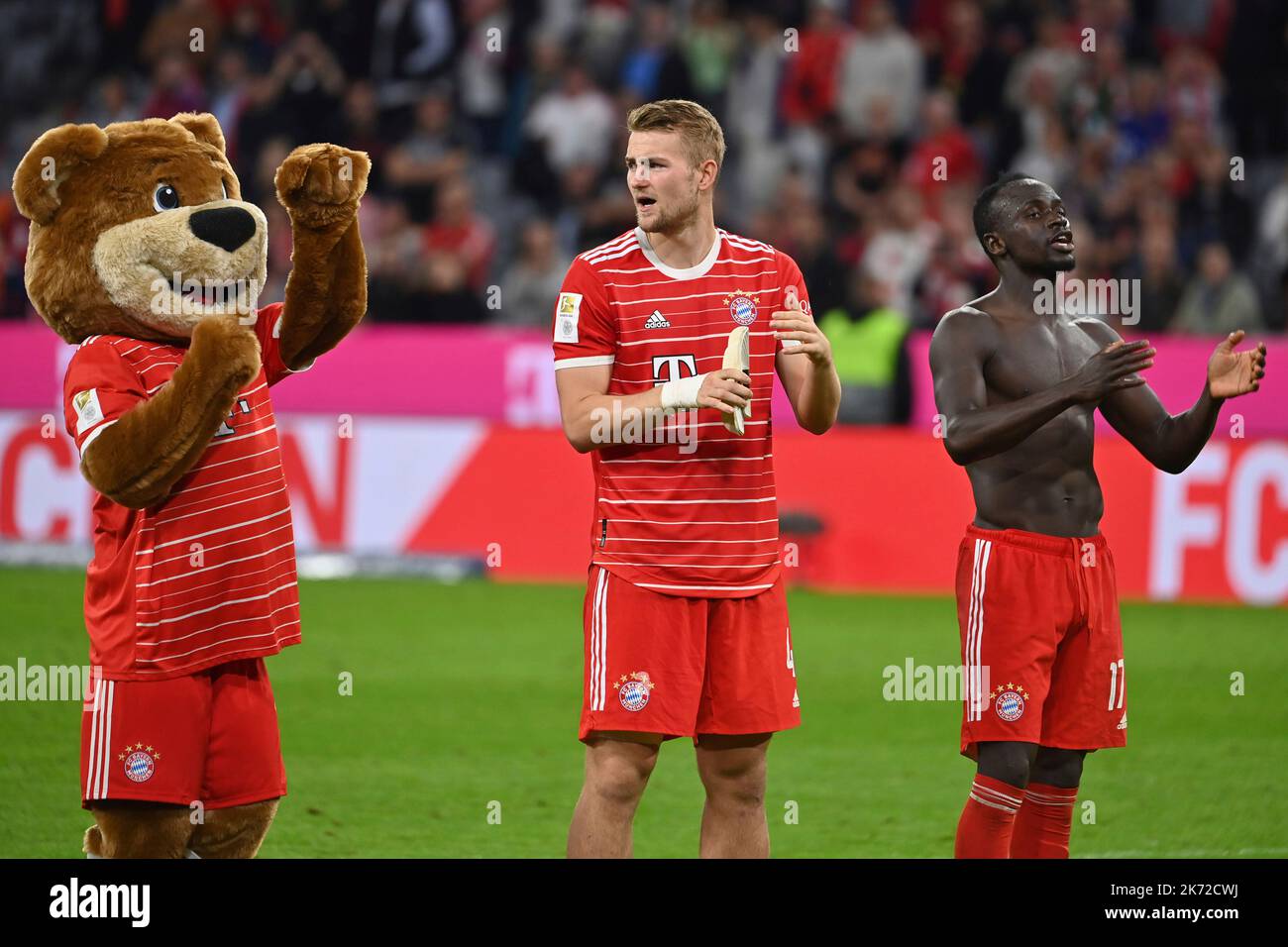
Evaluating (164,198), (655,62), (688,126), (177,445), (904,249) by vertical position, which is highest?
(655,62)

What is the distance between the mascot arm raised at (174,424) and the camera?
171 inches

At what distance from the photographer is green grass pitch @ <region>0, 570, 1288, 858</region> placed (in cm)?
623

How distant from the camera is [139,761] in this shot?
440 cm

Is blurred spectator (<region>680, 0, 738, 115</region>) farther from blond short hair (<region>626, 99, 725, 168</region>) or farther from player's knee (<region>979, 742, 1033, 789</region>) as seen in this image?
player's knee (<region>979, 742, 1033, 789</region>)

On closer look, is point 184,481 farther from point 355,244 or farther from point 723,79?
point 723,79

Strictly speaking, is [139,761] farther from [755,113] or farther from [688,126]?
[755,113]

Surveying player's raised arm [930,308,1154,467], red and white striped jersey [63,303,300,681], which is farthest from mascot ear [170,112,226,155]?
player's raised arm [930,308,1154,467]

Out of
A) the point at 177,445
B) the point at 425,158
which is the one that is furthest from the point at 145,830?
the point at 425,158

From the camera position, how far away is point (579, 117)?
15594 millimetres

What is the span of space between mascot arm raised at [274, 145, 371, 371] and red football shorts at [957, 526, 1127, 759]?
1.91m

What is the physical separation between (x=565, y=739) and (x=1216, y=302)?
25.6 ft

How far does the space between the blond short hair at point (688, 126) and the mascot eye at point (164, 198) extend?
1254mm
